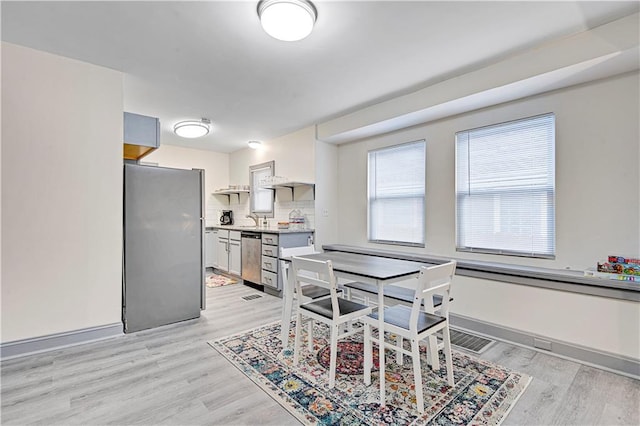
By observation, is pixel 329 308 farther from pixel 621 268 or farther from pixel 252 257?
pixel 252 257

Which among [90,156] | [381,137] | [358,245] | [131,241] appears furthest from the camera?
[358,245]

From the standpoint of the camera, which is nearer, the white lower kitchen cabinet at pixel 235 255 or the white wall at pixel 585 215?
the white wall at pixel 585 215

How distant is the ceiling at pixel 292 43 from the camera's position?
210 cm

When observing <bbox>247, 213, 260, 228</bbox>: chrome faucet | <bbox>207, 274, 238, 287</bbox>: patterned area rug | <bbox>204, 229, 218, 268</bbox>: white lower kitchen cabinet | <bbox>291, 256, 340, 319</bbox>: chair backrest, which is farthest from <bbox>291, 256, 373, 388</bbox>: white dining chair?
<bbox>204, 229, 218, 268</bbox>: white lower kitchen cabinet

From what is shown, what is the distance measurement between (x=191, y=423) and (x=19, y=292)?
2004 millimetres

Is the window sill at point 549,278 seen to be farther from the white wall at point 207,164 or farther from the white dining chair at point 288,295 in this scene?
the white wall at point 207,164

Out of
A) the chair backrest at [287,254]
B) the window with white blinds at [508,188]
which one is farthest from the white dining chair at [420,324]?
the window with white blinds at [508,188]

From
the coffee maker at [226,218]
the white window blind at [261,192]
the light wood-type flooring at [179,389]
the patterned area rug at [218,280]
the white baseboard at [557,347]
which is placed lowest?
the patterned area rug at [218,280]

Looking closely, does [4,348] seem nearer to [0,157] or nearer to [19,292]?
[19,292]

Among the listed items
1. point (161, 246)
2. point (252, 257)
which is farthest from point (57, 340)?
point (252, 257)

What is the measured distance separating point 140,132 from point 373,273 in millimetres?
2913

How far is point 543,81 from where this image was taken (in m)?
2.64

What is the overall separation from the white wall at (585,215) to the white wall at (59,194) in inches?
143

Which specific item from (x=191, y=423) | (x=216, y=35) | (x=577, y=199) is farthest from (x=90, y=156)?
(x=577, y=199)
